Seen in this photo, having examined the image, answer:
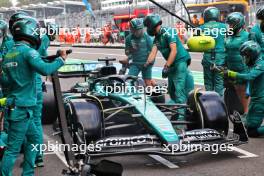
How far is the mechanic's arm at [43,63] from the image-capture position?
4.53 metres

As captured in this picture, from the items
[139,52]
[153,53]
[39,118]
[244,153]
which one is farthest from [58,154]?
[139,52]

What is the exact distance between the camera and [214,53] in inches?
350

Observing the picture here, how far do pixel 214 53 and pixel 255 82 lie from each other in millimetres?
1904

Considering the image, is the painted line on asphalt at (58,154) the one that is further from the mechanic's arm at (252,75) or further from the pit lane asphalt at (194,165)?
the mechanic's arm at (252,75)

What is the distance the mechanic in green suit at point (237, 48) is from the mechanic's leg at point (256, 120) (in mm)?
1272

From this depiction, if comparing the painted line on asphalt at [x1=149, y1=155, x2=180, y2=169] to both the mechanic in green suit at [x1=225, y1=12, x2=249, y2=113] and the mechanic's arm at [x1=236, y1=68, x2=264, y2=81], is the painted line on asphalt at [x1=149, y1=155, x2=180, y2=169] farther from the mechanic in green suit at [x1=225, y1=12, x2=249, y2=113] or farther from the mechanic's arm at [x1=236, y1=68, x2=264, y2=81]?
the mechanic in green suit at [x1=225, y1=12, x2=249, y2=113]

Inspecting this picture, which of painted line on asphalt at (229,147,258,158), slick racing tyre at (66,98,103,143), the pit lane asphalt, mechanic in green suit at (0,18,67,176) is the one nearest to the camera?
mechanic in green suit at (0,18,67,176)

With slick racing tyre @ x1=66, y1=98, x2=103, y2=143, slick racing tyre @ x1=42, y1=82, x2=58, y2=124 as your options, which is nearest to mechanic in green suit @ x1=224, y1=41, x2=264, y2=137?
slick racing tyre @ x1=66, y1=98, x2=103, y2=143

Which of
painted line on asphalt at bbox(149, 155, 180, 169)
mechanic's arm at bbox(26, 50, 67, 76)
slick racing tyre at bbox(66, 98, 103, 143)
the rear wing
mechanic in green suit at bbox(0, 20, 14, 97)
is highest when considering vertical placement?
mechanic in green suit at bbox(0, 20, 14, 97)

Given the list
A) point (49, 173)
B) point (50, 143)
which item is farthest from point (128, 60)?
point (49, 173)

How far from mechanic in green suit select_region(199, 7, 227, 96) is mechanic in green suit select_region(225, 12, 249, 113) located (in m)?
0.40

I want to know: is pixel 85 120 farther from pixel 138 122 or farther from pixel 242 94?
pixel 242 94

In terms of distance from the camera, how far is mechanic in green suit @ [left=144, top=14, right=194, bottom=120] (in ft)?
25.2

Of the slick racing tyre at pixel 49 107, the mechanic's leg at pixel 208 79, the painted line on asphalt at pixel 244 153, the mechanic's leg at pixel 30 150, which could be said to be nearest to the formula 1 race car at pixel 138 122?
the painted line on asphalt at pixel 244 153
